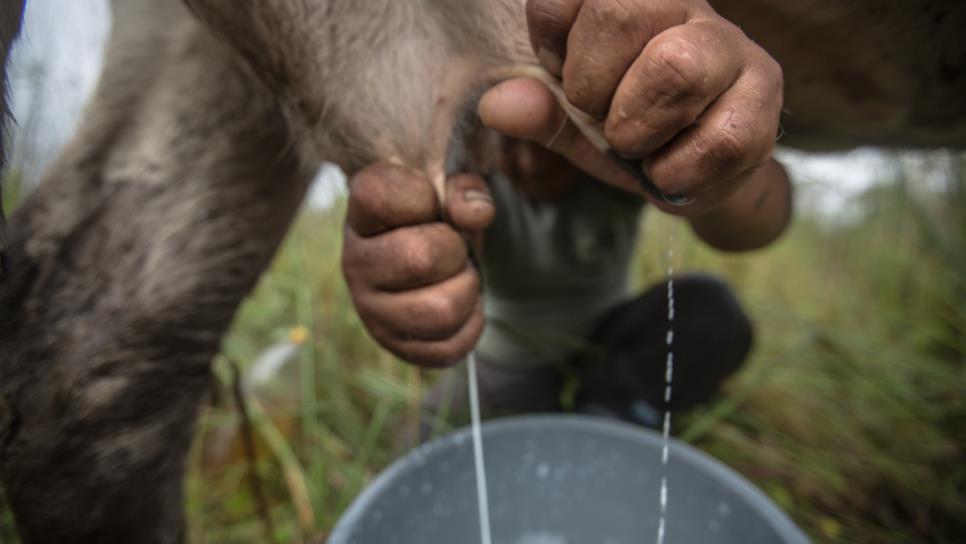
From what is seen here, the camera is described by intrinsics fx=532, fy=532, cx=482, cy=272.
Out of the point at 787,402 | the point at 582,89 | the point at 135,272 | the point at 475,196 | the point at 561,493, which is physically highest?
the point at 582,89

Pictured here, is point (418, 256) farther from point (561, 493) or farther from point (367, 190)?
point (561, 493)

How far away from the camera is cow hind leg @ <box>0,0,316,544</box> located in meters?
0.62

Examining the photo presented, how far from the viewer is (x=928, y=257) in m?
1.86

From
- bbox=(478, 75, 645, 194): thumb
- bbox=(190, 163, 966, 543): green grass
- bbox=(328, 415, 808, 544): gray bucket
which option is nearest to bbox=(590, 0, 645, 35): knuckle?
bbox=(478, 75, 645, 194): thumb

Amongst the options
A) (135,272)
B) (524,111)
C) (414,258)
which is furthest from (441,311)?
(135,272)

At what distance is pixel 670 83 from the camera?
0.37m

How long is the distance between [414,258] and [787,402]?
1271 mm

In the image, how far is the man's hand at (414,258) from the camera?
0.51 meters

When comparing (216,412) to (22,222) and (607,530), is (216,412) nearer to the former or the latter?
(22,222)

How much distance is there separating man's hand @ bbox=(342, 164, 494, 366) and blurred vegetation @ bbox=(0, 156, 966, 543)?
346 millimetres

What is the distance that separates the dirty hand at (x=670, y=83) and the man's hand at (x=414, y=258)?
17 cm

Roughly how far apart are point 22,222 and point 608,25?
0.71m

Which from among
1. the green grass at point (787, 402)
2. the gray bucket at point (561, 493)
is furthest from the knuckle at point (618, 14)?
the green grass at point (787, 402)

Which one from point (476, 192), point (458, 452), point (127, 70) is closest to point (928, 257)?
point (458, 452)
